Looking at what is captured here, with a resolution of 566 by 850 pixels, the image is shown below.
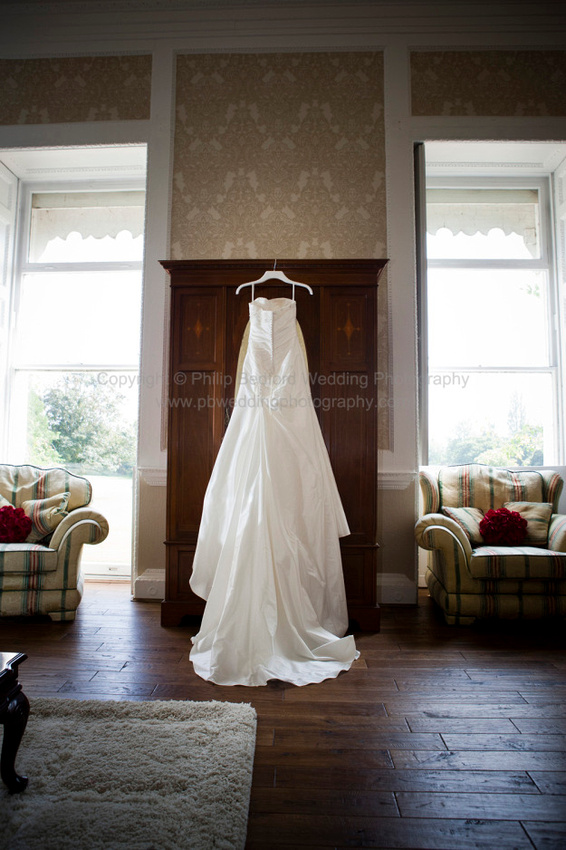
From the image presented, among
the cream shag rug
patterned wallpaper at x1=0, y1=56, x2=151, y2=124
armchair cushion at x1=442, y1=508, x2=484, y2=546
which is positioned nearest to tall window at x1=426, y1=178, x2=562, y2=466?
armchair cushion at x1=442, y1=508, x2=484, y2=546

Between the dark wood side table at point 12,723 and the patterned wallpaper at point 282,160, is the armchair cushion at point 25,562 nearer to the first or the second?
the dark wood side table at point 12,723

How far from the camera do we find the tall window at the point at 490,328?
163 inches

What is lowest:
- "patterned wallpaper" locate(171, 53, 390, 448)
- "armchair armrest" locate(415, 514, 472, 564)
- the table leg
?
the table leg

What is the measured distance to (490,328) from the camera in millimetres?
4188

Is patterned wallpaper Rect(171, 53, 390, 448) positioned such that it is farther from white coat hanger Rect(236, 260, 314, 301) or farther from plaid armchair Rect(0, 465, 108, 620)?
plaid armchair Rect(0, 465, 108, 620)

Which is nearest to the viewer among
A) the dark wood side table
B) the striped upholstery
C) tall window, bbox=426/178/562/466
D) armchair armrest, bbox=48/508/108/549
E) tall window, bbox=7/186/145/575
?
the dark wood side table

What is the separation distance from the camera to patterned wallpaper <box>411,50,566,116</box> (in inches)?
148

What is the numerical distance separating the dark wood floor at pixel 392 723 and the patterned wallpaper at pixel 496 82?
144 inches

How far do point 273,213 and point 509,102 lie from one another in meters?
1.95

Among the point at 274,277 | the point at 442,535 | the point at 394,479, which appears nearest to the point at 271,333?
the point at 274,277

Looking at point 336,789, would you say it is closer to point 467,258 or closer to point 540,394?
point 540,394

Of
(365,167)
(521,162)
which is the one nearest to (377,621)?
(365,167)

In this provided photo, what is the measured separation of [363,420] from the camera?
308 centimetres

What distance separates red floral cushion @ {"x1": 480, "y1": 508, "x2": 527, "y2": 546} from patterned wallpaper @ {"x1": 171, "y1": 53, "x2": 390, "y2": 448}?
863 millimetres
